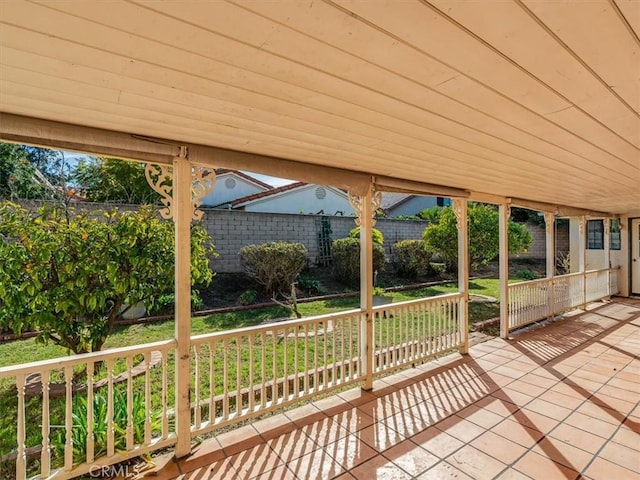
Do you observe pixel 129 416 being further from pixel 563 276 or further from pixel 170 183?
pixel 563 276

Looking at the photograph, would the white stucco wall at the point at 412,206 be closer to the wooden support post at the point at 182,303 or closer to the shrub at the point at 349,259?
the shrub at the point at 349,259

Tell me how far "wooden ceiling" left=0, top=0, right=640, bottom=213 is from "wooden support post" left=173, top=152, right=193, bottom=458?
0.37 m

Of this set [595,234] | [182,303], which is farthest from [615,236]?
[182,303]

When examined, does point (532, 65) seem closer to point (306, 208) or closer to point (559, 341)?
point (559, 341)

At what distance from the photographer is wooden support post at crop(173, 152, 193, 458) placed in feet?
7.82

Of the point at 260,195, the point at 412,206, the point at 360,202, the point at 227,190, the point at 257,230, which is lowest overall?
the point at 257,230

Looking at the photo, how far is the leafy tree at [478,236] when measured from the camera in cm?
720

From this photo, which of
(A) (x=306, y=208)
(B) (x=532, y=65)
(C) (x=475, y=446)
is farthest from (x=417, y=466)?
(A) (x=306, y=208)

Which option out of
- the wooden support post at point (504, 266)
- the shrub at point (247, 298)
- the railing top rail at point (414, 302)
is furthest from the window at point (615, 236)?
the shrub at point (247, 298)

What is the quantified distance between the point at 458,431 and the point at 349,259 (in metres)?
6.12

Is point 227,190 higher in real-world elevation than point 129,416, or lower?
higher

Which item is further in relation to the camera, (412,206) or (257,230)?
(412,206)

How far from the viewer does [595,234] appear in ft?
28.4

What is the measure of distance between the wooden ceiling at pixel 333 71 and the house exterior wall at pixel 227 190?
11.7m
